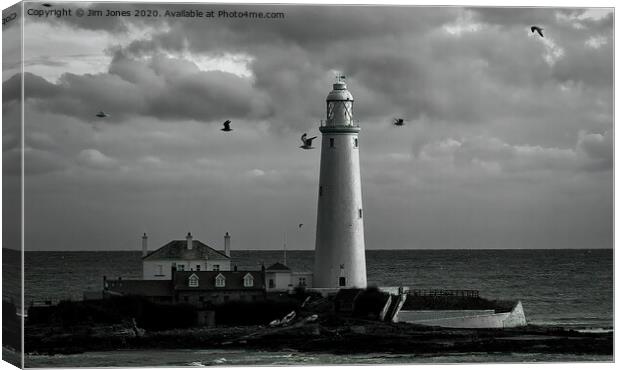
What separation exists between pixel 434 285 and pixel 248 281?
2351 cm

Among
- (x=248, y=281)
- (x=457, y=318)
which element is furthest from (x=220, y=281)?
(x=457, y=318)

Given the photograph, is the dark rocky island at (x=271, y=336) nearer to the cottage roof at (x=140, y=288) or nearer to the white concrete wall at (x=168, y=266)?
the cottage roof at (x=140, y=288)

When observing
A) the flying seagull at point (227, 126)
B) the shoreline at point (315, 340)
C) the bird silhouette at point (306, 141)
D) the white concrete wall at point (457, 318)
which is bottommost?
the shoreline at point (315, 340)

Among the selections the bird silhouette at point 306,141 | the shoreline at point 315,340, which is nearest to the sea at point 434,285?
the shoreline at point 315,340

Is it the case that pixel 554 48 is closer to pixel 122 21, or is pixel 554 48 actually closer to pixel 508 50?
pixel 508 50

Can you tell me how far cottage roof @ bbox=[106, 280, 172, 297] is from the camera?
23906mm

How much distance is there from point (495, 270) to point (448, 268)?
257cm

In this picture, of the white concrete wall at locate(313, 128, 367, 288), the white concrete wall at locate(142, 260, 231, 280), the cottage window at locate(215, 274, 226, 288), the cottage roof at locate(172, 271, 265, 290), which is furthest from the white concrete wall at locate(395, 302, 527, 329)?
the white concrete wall at locate(142, 260, 231, 280)

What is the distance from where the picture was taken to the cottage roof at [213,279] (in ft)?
80.9

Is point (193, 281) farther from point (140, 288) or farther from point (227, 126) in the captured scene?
point (227, 126)

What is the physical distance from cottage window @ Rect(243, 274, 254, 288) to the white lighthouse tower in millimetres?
1223

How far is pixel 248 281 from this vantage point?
25.1 m

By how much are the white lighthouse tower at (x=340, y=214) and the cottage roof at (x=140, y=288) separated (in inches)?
111

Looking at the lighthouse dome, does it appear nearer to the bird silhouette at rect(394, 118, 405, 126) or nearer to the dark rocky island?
the bird silhouette at rect(394, 118, 405, 126)
